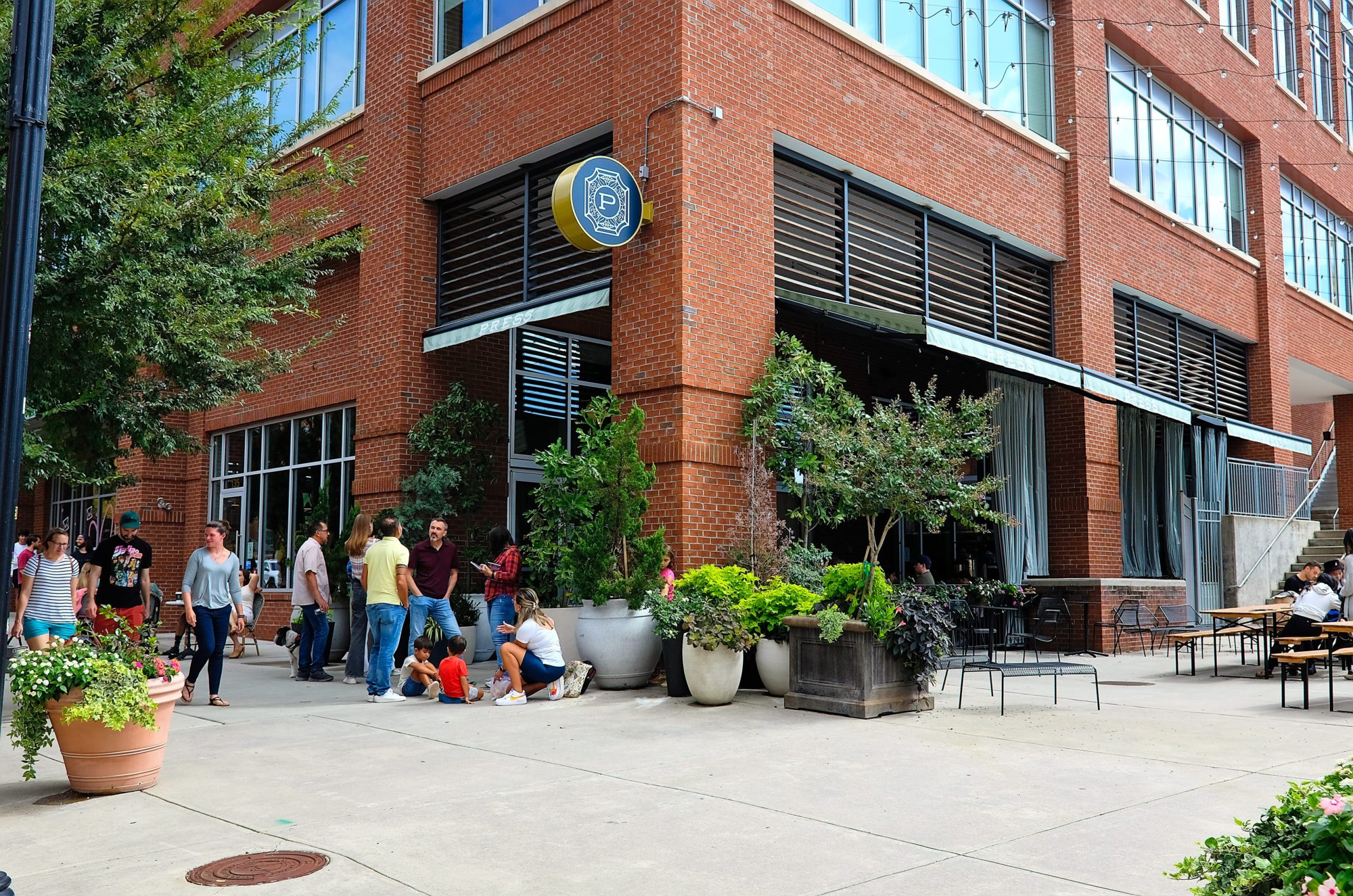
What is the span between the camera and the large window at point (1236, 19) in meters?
22.8

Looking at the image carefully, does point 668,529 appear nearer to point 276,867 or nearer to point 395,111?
point 276,867

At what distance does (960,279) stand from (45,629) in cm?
1213

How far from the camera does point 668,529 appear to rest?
11.5 m

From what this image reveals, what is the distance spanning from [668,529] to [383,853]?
21.5 ft

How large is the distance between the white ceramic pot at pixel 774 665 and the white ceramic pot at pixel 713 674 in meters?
0.49

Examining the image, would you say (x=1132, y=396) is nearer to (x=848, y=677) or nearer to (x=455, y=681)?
(x=848, y=677)

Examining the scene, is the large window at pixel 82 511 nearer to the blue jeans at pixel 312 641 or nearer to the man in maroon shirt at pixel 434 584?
the blue jeans at pixel 312 641

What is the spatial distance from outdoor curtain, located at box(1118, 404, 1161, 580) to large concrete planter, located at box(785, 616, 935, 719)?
31.2 ft

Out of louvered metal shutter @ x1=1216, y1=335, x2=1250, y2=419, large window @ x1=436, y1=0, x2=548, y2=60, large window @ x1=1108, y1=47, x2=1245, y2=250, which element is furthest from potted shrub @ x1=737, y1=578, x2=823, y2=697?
louvered metal shutter @ x1=1216, y1=335, x2=1250, y2=419

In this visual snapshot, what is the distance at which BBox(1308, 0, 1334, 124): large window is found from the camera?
2661 centimetres

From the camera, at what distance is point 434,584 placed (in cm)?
1179

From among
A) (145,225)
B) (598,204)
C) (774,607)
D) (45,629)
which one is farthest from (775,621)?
(145,225)

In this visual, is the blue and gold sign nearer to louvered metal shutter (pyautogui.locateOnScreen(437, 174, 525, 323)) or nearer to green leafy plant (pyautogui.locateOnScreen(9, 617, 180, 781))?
louvered metal shutter (pyautogui.locateOnScreen(437, 174, 525, 323))

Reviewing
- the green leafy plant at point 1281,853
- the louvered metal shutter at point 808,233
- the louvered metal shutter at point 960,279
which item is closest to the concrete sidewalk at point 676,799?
the green leafy plant at point 1281,853
